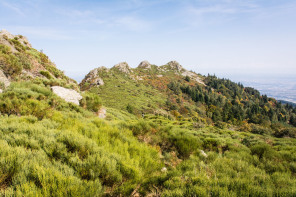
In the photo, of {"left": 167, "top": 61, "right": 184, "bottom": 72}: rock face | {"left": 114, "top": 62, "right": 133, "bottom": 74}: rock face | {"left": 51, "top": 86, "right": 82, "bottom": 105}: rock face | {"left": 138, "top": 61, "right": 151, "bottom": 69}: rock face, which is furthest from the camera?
{"left": 167, "top": 61, "right": 184, "bottom": 72}: rock face

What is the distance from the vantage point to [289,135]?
822 inches

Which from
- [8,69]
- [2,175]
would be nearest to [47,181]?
[2,175]

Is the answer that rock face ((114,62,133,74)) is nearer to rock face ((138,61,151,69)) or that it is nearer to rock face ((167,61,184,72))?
rock face ((138,61,151,69))

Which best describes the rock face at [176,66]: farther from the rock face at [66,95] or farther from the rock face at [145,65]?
the rock face at [66,95]

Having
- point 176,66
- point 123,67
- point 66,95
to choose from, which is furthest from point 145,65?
point 66,95

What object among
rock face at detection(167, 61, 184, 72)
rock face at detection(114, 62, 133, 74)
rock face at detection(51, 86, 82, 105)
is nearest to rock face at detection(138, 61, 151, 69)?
rock face at detection(167, 61, 184, 72)

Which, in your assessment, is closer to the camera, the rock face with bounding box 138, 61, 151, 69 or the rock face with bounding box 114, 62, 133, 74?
the rock face with bounding box 114, 62, 133, 74

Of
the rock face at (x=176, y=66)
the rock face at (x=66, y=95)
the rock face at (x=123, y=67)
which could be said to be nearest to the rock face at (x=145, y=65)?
the rock face at (x=176, y=66)

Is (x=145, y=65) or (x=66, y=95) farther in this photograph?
(x=145, y=65)

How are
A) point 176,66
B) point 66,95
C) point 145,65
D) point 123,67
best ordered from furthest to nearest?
point 176,66 → point 145,65 → point 123,67 → point 66,95

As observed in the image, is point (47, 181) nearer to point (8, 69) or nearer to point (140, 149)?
point (140, 149)

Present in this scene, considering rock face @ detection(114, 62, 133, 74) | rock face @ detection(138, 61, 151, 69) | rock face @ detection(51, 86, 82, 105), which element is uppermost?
rock face @ detection(138, 61, 151, 69)

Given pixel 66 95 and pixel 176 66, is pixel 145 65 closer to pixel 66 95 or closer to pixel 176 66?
pixel 176 66

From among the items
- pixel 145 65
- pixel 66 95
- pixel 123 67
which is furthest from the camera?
pixel 145 65
